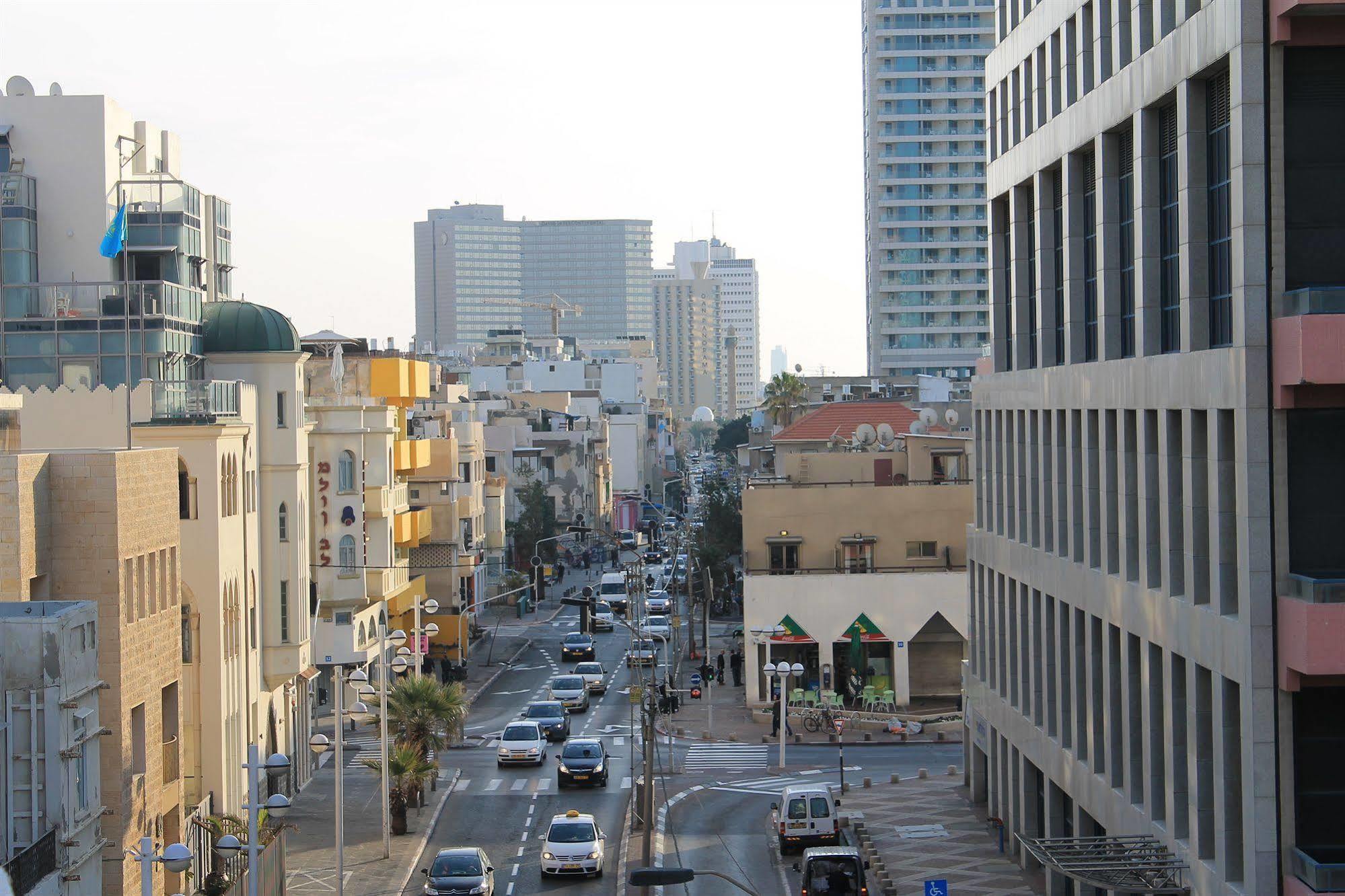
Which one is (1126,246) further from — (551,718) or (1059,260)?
(551,718)

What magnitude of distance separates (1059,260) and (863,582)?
93.4 ft

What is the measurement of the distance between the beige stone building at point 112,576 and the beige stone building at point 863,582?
34825 millimetres

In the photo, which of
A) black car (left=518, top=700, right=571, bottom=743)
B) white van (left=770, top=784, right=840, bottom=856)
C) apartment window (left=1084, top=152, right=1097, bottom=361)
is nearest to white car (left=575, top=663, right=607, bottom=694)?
black car (left=518, top=700, right=571, bottom=743)

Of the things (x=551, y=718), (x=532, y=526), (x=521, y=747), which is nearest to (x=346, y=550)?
(x=551, y=718)

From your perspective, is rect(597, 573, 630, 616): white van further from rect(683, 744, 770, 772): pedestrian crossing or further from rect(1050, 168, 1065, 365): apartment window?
rect(1050, 168, 1065, 365): apartment window

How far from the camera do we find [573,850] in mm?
37844

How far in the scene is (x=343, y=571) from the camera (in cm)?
5719

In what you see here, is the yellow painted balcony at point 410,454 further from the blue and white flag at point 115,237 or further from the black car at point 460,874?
the black car at point 460,874

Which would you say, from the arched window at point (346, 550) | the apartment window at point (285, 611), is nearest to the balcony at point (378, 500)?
the arched window at point (346, 550)

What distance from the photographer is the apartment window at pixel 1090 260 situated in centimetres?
3309

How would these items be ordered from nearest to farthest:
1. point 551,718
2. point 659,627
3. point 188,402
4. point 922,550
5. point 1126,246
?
point 1126,246
point 188,402
point 551,718
point 922,550
point 659,627

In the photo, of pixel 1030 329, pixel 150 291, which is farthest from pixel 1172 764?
pixel 150 291

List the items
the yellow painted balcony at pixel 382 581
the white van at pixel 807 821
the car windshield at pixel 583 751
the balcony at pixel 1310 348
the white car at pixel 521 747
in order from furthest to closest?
the yellow painted balcony at pixel 382 581
the white car at pixel 521 747
the car windshield at pixel 583 751
the white van at pixel 807 821
the balcony at pixel 1310 348

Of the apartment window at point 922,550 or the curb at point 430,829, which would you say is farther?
the apartment window at point 922,550
